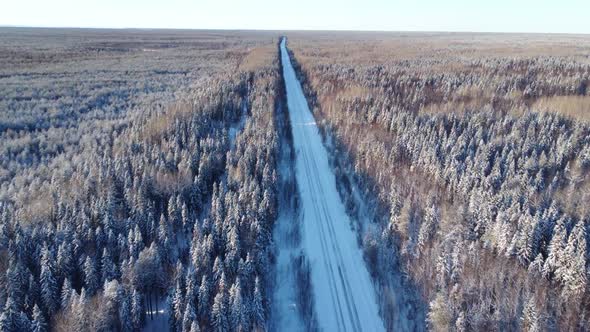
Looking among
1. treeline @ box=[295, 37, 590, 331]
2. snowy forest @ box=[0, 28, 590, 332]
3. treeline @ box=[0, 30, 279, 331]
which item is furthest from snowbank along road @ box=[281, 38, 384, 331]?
treeline @ box=[0, 30, 279, 331]

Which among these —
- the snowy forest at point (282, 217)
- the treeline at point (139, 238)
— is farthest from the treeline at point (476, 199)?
the treeline at point (139, 238)

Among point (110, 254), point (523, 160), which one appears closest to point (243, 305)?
point (110, 254)

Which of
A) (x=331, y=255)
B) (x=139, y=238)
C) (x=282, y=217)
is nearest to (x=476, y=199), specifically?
(x=331, y=255)

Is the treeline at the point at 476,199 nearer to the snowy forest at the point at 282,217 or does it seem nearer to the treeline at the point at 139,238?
the snowy forest at the point at 282,217

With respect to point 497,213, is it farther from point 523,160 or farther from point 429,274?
point 523,160

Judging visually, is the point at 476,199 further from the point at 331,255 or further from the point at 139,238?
the point at 139,238
